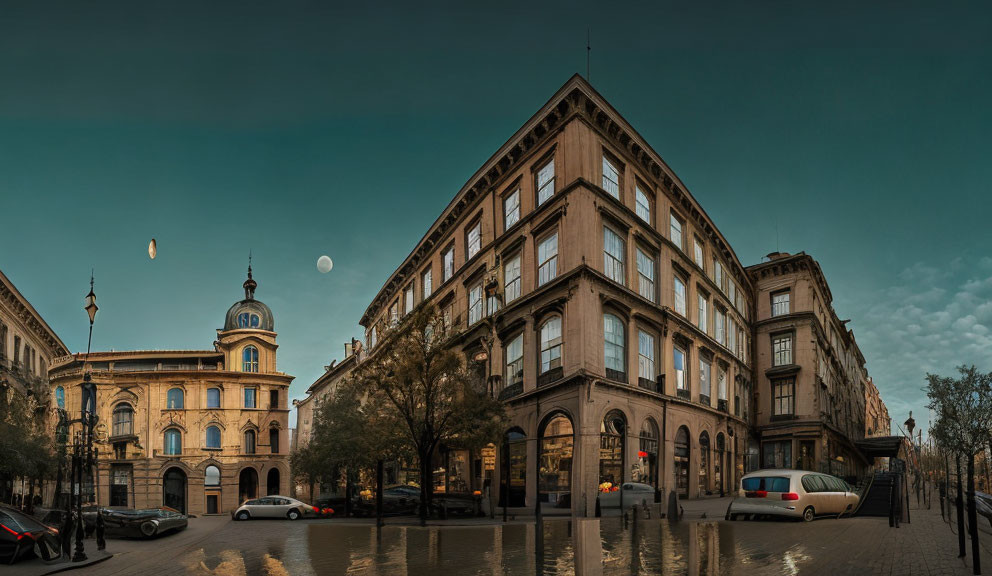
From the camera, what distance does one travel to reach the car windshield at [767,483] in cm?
2188

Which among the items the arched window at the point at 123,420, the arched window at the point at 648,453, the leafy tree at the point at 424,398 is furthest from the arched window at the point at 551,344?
the arched window at the point at 123,420

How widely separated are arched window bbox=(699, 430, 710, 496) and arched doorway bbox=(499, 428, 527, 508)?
36.1ft

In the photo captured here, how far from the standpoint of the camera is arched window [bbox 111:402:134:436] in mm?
62719

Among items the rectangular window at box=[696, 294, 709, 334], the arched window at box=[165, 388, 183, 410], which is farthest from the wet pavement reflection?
the arched window at box=[165, 388, 183, 410]

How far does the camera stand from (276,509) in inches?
1375

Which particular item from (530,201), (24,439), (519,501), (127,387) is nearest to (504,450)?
(519,501)

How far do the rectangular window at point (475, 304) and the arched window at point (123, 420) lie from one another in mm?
40323

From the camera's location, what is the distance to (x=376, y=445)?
29266mm

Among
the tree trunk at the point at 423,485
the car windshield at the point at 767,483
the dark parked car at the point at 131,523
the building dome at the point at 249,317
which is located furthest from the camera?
the building dome at the point at 249,317

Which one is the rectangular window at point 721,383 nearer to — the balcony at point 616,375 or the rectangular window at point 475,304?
the balcony at point 616,375

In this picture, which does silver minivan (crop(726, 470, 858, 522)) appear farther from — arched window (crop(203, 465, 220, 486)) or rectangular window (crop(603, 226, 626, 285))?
arched window (crop(203, 465, 220, 486))

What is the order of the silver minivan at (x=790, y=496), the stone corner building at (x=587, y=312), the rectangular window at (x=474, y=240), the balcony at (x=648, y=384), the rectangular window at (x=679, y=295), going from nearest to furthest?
the silver minivan at (x=790, y=496), the stone corner building at (x=587, y=312), the balcony at (x=648, y=384), the rectangular window at (x=679, y=295), the rectangular window at (x=474, y=240)

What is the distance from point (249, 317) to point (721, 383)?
1864 inches

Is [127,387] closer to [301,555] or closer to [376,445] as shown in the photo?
[376,445]
